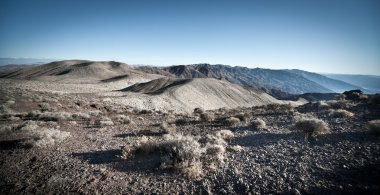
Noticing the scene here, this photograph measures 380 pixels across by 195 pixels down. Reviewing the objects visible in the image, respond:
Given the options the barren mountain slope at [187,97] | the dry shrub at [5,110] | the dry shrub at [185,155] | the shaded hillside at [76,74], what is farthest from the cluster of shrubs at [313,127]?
the shaded hillside at [76,74]

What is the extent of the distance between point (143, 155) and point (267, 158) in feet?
15.0

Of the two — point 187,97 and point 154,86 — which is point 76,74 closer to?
point 154,86

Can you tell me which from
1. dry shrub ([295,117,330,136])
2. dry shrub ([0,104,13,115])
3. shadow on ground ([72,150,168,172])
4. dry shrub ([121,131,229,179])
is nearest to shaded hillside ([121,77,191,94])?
dry shrub ([0,104,13,115])

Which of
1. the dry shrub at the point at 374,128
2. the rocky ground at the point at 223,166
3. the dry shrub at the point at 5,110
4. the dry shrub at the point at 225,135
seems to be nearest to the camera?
the rocky ground at the point at 223,166

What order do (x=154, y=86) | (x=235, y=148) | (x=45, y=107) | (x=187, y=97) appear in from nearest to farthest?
1. (x=235, y=148)
2. (x=45, y=107)
3. (x=187, y=97)
4. (x=154, y=86)

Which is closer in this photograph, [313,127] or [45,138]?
[45,138]

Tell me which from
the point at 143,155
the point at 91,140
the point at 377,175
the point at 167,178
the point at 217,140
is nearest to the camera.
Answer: the point at 377,175

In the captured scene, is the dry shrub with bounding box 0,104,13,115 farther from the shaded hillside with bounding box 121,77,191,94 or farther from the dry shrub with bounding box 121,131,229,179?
the shaded hillside with bounding box 121,77,191,94

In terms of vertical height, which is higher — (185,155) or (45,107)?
(185,155)

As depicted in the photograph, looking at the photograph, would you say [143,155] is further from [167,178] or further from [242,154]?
[242,154]

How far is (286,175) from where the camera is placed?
5.95 m

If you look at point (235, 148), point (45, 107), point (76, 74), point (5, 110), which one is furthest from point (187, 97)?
point (76, 74)

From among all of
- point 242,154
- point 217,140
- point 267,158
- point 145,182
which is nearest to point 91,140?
point 145,182

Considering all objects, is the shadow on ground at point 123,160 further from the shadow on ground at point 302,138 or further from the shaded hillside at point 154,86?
the shaded hillside at point 154,86
